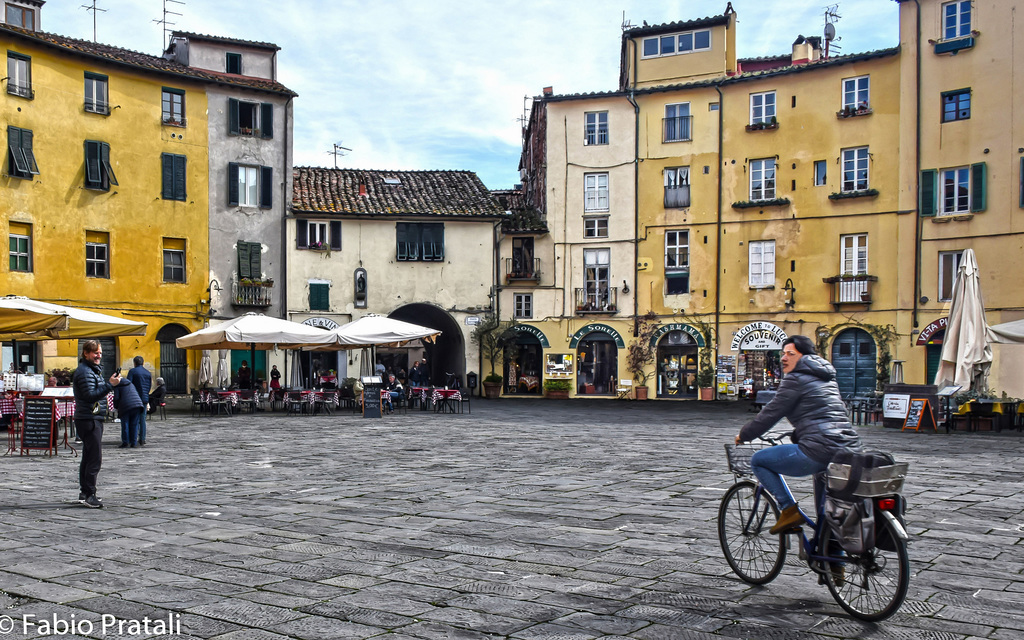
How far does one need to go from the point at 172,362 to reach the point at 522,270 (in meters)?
13.9

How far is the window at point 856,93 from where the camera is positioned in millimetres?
34125

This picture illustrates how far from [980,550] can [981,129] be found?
27237mm

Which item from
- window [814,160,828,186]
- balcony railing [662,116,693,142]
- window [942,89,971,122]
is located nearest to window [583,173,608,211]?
balcony railing [662,116,693,142]

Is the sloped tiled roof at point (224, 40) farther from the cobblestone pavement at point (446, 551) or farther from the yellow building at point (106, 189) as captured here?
the cobblestone pavement at point (446, 551)

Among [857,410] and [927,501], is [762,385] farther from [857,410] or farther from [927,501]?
[927,501]

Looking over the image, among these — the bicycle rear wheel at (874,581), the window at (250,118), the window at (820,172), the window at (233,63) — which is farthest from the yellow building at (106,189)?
the bicycle rear wheel at (874,581)

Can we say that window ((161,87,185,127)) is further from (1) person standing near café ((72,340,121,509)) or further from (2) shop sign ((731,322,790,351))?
(1) person standing near café ((72,340,121,509))

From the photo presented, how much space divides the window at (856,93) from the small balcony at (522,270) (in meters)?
13.0

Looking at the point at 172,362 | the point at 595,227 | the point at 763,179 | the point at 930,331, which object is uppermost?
the point at 763,179

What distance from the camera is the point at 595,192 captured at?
39281 mm

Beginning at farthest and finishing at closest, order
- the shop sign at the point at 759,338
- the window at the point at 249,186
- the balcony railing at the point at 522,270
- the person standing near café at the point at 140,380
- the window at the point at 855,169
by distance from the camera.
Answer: the balcony railing at the point at 522,270 → the window at the point at 249,186 → the shop sign at the point at 759,338 → the window at the point at 855,169 → the person standing near café at the point at 140,380

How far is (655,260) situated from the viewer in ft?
125

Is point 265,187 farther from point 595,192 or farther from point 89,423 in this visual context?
point 89,423

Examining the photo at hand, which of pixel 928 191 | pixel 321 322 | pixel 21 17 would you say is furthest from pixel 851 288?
pixel 21 17
